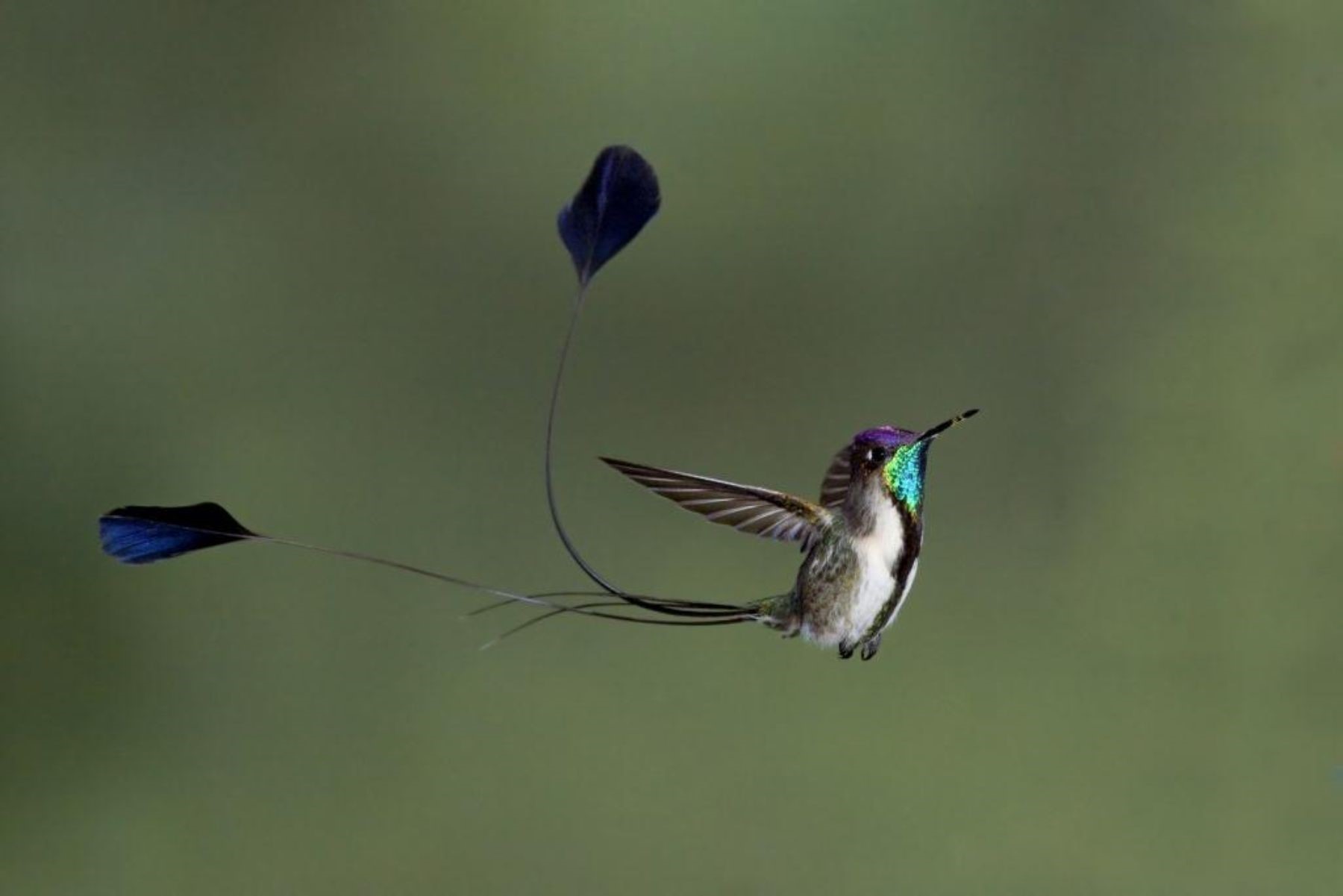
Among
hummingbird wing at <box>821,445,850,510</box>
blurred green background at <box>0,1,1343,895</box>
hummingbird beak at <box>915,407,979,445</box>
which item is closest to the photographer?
hummingbird beak at <box>915,407,979,445</box>

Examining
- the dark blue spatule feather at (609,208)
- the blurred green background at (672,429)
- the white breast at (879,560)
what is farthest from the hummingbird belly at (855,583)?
the blurred green background at (672,429)

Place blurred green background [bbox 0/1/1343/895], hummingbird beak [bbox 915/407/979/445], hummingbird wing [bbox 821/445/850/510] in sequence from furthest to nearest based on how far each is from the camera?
blurred green background [bbox 0/1/1343/895] → hummingbird wing [bbox 821/445/850/510] → hummingbird beak [bbox 915/407/979/445]

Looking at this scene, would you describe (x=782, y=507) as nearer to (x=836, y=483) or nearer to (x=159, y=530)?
(x=836, y=483)

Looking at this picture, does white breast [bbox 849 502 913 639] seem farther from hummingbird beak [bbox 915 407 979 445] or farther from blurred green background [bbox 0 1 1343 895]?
blurred green background [bbox 0 1 1343 895]

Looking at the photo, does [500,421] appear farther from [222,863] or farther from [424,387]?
[222,863]

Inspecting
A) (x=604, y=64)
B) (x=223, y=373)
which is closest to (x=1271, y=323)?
(x=604, y=64)

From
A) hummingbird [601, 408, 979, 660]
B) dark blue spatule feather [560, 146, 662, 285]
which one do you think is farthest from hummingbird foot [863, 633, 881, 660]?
dark blue spatule feather [560, 146, 662, 285]

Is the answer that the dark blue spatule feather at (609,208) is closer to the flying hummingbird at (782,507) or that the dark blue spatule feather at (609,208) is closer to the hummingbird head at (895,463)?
the flying hummingbird at (782,507)
